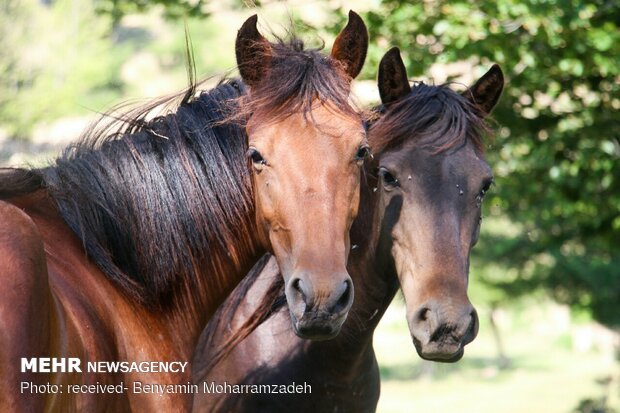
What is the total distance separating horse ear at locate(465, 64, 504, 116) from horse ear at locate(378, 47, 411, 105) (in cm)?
40

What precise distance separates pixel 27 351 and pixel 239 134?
5.11 feet

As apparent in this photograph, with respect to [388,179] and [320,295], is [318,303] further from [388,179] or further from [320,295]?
[388,179]

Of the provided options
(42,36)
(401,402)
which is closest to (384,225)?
(401,402)

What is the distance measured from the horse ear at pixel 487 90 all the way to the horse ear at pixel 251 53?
147 cm

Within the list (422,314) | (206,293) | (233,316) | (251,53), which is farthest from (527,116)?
(206,293)

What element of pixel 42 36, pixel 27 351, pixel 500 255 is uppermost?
pixel 27 351

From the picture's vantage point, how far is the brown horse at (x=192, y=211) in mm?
3639

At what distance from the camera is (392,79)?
201 inches

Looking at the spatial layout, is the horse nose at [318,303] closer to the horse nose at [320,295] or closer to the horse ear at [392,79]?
the horse nose at [320,295]

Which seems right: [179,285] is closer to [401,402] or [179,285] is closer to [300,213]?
[300,213]

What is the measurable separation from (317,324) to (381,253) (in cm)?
128

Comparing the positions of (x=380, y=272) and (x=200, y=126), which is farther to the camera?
(x=380, y=272)

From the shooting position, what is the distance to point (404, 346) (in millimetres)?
44906

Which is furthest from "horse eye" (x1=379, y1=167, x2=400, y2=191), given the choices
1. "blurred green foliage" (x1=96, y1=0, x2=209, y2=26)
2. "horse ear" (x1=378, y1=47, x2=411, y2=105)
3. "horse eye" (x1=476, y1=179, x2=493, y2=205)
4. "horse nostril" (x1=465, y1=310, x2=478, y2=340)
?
"blurred green foliage" (x1=96, y1=0, x2=209, y2=26)
